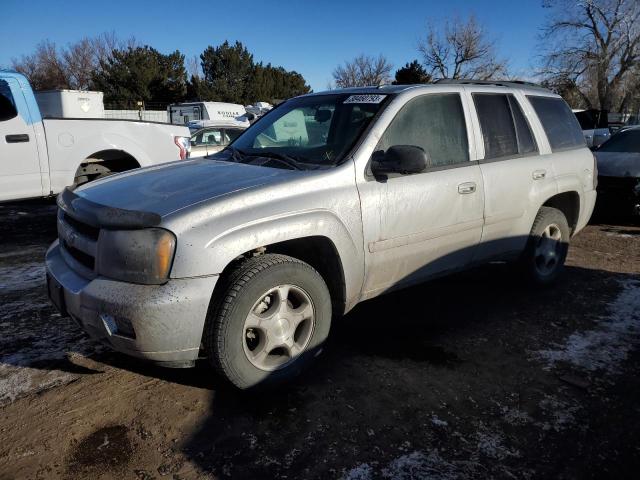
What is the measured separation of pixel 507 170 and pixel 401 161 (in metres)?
1.32

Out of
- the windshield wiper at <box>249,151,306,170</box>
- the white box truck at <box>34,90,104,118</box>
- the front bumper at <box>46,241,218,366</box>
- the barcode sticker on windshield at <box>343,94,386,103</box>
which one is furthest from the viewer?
the white box truck at <box>34,90,104,118</box>

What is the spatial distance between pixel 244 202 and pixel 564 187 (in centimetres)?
322

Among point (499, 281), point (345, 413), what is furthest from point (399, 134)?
point (499, 281)

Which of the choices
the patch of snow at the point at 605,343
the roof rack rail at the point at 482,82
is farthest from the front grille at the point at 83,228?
the patch of snow at the point at 605,343

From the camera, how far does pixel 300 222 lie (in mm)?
2799

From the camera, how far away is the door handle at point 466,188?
3.60 meters

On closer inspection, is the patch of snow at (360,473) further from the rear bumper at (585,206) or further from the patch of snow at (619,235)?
the patch of snow at (619,235)

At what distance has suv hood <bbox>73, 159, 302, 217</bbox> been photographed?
267 cm

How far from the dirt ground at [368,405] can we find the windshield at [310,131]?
1.38m

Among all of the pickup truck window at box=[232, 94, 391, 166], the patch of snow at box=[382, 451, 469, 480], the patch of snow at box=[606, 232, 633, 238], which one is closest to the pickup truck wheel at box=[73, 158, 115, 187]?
the pickup truck window at box=[232, 94, 391, 166]

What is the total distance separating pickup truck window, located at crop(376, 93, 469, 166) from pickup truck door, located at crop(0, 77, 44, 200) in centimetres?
505

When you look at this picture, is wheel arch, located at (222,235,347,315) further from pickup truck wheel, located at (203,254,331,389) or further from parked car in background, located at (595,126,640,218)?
parked car in background, located at (595,126,640,218)

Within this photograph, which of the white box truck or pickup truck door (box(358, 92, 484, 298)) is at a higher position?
the white box truck

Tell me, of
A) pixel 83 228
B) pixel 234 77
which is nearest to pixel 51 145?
pixel 83 228
